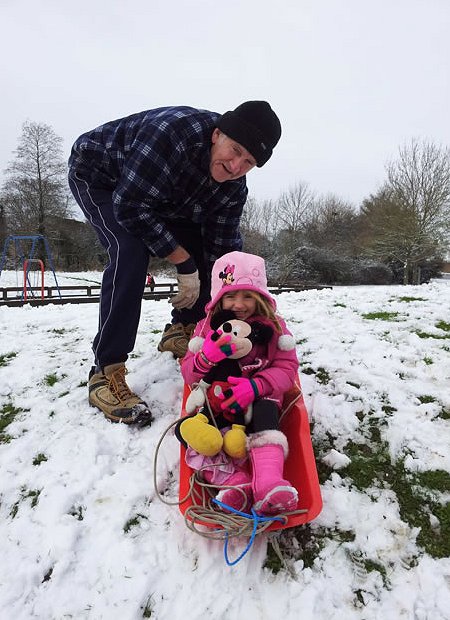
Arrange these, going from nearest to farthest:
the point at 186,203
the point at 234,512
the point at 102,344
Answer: the point at 234,512
the point at 102,344
the point at 186,203

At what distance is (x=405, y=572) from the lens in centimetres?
134

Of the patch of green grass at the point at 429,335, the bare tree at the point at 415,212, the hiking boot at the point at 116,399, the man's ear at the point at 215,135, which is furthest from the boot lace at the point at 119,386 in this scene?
the bare tree at the point at 415,212

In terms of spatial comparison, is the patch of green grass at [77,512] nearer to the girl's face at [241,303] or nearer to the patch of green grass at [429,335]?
the girl's face at [241,303]

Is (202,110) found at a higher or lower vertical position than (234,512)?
higher

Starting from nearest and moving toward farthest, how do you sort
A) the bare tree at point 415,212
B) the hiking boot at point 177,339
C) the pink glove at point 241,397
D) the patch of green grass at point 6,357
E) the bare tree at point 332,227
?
the pink glove at point 241,397 → the hiking boot at point 177,339 → the patch of green grass at point 6,357 → the bare tree at point 415,212 → the bare tree at point 332,227

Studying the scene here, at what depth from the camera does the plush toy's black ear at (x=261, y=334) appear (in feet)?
6.77

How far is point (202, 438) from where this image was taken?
1.62 m

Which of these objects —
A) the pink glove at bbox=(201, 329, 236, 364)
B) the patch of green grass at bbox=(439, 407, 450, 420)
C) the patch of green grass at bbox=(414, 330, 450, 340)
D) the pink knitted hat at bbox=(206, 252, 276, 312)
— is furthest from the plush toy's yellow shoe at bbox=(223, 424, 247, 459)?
the patch of green grass at bbox=(414, 330, 450, 340)

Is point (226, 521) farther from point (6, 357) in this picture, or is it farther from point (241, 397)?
point (6, 357)

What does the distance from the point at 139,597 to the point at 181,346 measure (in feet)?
5.55

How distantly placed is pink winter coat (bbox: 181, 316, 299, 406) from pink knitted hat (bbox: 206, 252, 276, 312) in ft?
0.53

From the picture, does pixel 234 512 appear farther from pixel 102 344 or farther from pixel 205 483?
pixel 102 344

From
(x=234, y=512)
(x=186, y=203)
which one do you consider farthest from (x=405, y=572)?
(x=186, y=203)

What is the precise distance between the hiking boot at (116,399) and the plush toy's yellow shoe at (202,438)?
1.79ft
